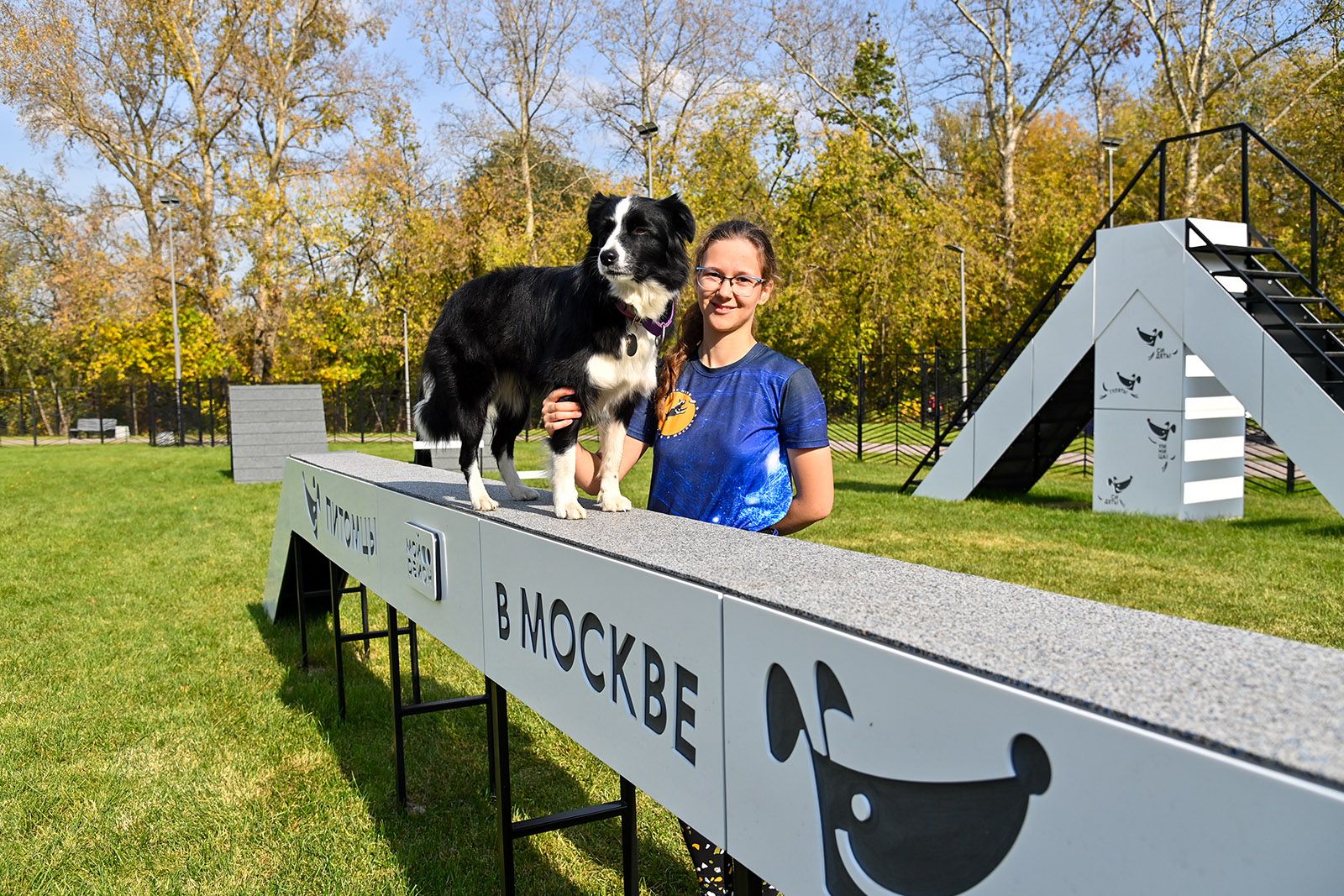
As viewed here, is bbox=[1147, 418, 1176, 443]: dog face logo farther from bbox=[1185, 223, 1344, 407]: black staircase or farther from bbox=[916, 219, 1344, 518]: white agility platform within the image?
bbox=[1185, 223, 1344, 407]: black staircase

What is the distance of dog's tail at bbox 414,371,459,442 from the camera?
3.84m

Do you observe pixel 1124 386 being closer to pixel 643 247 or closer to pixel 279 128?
pixel 643 247

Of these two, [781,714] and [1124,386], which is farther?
[1124,386]

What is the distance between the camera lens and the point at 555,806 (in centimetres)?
427

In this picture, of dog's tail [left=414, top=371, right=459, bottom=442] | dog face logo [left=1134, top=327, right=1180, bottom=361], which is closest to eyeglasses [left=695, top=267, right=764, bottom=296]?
dog's tail [left=414, top=371, right=459, bottom=442]

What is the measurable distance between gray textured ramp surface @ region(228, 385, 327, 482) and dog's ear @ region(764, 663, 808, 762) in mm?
15816

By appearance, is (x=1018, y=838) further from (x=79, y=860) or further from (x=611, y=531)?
(x=79, y=860)

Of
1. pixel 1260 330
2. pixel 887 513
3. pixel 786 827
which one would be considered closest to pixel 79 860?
pixel 786 827

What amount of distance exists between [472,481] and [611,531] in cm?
123

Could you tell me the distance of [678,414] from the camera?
3055 mm

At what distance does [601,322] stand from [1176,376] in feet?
31.3

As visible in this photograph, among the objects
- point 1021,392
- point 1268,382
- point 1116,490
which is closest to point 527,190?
point 1021,392

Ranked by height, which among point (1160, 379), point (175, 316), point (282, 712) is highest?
point (175, 316)

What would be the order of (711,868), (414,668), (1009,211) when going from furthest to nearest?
(1009,211)
(414,668)
(711,868)
